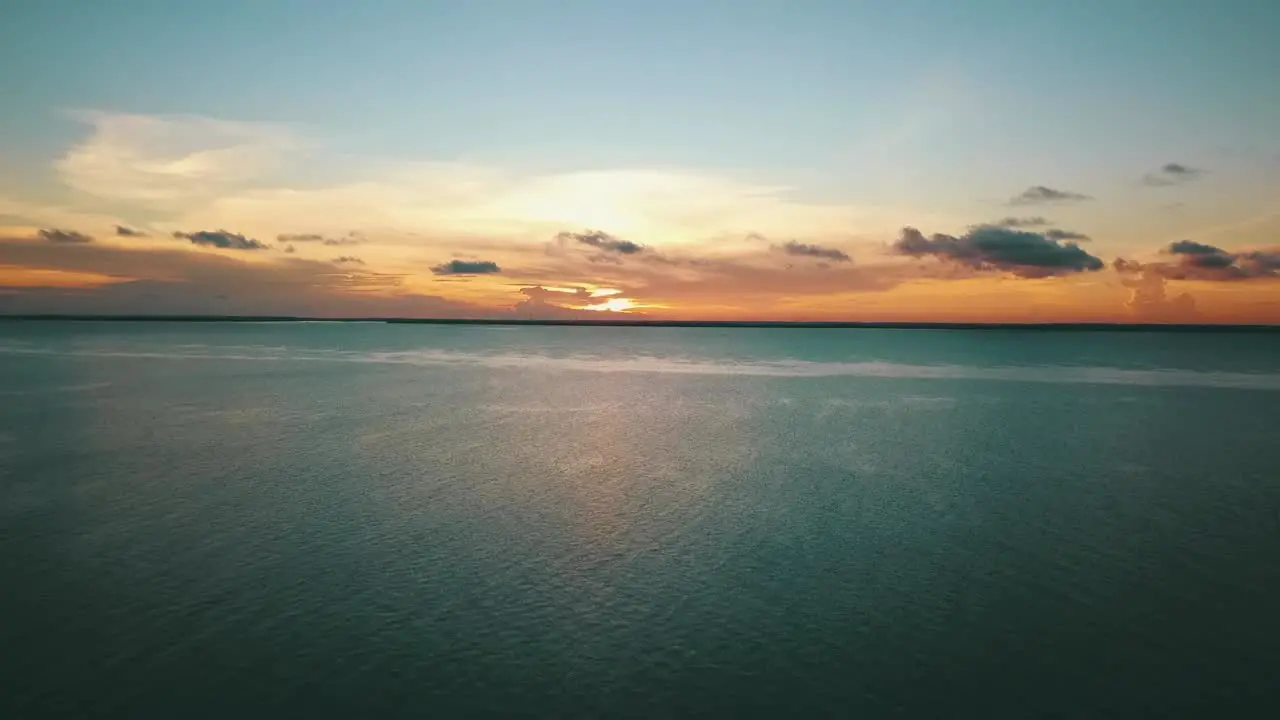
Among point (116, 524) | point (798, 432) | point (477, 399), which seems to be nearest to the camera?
point (116, 524)

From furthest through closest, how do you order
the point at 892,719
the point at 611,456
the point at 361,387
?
the point at 361,387 → the point at 611,456 → the point at 892,719

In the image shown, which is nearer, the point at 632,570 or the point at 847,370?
the point at 632,570

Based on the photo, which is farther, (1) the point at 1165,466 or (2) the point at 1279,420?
(2) the point at 1279,420

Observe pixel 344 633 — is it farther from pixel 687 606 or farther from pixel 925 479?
pixel 925 479

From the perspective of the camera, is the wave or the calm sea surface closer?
the calm sea surface

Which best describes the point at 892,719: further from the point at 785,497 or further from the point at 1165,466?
the point at 1165,466

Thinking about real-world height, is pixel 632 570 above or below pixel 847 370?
below

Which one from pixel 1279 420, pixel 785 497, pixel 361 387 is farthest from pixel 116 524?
pixel 1279 420

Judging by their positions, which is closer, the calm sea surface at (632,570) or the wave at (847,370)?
the calm sea surface at (632,570)
